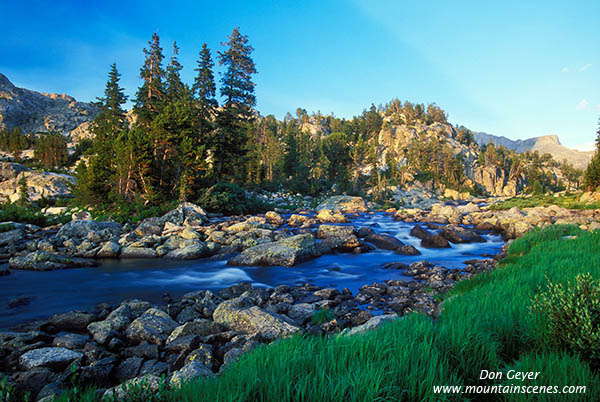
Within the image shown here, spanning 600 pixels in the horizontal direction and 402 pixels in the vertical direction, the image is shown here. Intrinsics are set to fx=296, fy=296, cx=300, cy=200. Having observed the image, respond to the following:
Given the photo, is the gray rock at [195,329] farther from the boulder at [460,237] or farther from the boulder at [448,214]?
the boulder at [448,214]

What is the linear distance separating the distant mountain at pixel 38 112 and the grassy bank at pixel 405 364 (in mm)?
119120

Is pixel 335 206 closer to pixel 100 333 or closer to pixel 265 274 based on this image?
pixel 265 274

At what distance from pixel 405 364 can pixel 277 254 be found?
11601mm

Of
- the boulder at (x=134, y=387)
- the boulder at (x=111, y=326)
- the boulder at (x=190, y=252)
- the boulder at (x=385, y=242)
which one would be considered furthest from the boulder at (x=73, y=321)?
the boulder at (x=385, y=242)

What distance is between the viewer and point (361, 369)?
8.77 feet

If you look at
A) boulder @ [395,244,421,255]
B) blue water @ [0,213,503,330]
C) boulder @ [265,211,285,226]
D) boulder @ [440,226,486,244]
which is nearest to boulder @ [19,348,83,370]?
blue water @ [0,213,503,330]

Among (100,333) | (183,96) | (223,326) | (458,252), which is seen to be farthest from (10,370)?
(183,96)

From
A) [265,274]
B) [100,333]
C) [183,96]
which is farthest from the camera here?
[183,96]

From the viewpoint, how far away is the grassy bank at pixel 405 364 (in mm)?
2404

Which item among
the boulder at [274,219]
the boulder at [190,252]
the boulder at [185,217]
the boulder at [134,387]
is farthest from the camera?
the boulder at [274,219]

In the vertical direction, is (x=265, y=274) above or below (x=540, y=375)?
below

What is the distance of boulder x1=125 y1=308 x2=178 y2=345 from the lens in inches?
245

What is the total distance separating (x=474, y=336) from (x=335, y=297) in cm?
611

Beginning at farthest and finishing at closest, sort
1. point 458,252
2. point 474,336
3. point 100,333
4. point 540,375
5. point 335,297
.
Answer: point 458,252 → point 335,297 → point 100,333 → point 474,336 → point 540,375
